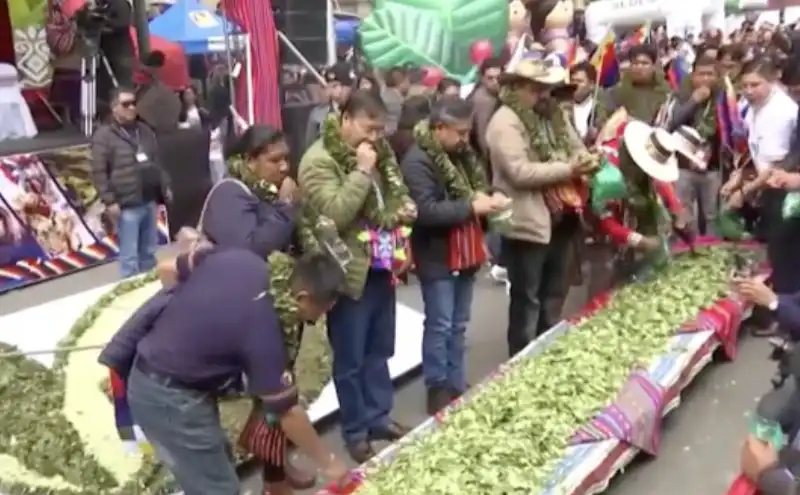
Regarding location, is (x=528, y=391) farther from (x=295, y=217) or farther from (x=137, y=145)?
(x=137, y=145)

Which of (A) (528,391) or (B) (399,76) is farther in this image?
(B) (399,76)

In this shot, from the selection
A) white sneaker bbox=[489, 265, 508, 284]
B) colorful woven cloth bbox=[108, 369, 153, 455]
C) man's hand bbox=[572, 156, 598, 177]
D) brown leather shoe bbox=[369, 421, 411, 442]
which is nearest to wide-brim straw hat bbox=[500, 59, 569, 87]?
man's hand bbox=[572, 156, 598, 177]

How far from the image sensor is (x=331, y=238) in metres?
3.65

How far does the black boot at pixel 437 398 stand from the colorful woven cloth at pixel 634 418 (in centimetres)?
94

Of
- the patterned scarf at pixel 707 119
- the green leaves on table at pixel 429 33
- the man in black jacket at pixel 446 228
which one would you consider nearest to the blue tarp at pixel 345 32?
the green leaves on table at pixel 429 33

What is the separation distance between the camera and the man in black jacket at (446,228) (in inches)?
164

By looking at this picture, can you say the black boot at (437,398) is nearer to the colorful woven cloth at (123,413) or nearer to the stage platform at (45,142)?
the colorful woven cloth at (123,413)

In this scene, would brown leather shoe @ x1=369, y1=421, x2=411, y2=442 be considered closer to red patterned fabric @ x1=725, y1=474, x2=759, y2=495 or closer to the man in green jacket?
the man in green jacket

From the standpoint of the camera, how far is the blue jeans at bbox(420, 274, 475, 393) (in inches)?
174

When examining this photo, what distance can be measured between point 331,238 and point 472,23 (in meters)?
8.61

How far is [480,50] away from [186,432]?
8.89 m

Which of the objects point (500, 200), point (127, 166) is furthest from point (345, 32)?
point (500, 200)

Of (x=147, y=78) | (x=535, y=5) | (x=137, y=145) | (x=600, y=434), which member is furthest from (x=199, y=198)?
(x=535, y=5)

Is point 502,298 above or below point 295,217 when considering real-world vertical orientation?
below
